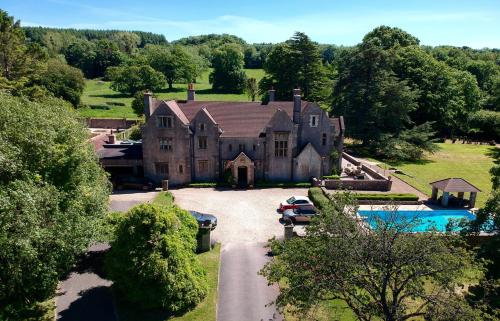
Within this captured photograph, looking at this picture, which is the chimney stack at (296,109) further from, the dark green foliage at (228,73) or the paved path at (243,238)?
the dark green foliage at (228,73)

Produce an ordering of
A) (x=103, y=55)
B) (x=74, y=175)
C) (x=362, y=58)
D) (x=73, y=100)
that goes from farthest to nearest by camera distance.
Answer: (x=103, y=55)
(x=73, y=100)
(x=362, y=58)
(x=74, y=175)

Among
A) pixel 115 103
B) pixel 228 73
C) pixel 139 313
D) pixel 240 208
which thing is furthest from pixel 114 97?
pixel 139 313

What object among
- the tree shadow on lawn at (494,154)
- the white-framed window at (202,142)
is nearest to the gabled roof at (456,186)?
the tree shadow on lawn at (494,154)

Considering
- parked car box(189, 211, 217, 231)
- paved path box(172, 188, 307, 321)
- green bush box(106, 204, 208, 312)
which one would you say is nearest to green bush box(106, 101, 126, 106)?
paved path box(172, 188, 307, 321)

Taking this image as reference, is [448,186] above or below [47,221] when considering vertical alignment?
below

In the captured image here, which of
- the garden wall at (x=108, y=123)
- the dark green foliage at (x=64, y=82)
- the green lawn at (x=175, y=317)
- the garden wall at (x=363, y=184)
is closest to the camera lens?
the green lawn at (x=175, y=317)

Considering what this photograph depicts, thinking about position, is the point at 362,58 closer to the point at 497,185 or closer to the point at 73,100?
the point at 497,185

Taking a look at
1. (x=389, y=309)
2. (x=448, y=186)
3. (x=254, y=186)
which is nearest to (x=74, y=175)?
(x=389, y=309)
